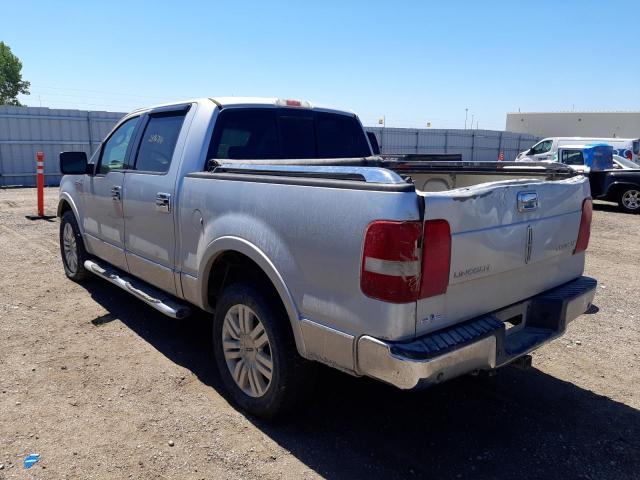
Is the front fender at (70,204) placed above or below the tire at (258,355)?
above

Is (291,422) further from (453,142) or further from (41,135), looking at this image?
(453,142)

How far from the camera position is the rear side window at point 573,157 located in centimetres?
1616

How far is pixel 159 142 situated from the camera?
436cm

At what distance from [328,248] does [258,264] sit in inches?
23.4

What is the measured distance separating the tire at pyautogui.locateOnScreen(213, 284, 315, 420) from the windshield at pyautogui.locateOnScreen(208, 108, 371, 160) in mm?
1204

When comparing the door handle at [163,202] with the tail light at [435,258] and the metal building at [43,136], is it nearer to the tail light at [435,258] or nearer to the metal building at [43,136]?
the tail light at [435,258]

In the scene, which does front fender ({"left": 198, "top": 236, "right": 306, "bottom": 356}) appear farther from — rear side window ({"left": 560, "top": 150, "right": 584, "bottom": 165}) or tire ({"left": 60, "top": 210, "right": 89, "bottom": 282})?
rear side window ({"left": 560, "top": 150, "right": 584, "bottom": 165})

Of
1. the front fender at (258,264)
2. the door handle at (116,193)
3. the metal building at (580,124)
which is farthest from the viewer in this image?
the metal building at (580,124)

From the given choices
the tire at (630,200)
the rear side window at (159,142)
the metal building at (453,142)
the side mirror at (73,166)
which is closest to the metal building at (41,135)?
the metal building at (453,142)

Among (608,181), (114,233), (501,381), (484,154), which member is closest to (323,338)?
→ (501,381)

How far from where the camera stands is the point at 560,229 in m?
3.28

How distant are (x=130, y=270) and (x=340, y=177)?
8.74ft

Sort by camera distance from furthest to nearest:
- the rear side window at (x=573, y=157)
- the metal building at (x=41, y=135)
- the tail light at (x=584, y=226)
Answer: the metal building at (x=41, y=135)
the rear side window at (x=573, y=157)
the tail light at (x=584, y=226)

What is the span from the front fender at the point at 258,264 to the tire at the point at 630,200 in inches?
514
